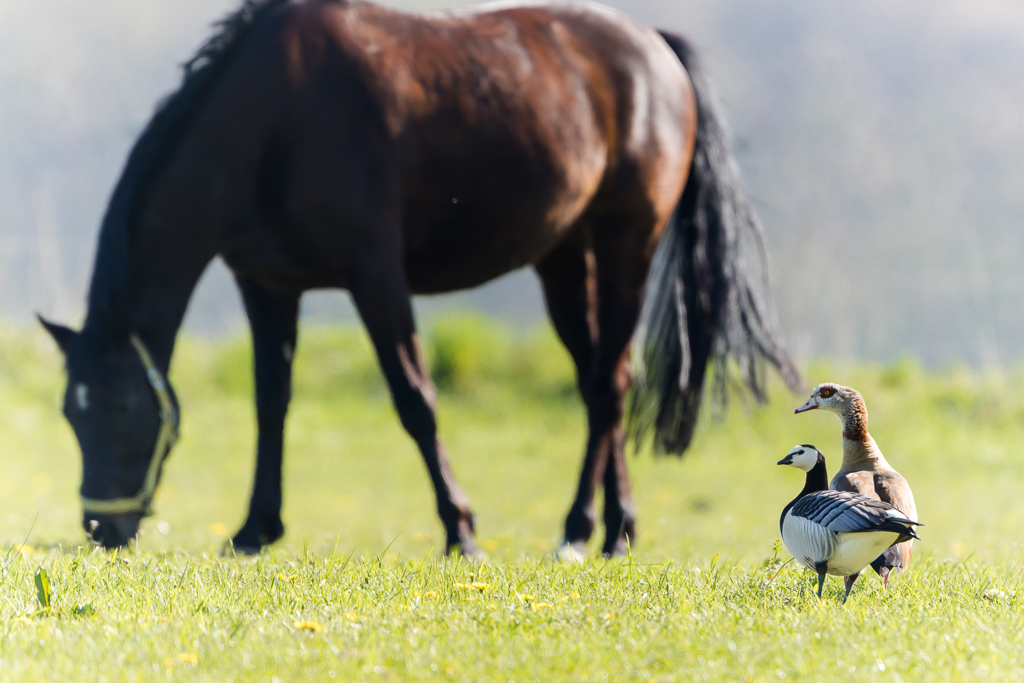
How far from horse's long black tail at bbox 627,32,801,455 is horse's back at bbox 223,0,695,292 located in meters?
0.30

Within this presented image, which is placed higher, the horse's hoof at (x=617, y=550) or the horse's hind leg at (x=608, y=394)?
the horse's hind leg at (x=608, y=394)

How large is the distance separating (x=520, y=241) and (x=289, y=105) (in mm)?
1223

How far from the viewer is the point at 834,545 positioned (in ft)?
7.49

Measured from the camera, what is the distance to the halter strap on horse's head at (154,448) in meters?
3.74

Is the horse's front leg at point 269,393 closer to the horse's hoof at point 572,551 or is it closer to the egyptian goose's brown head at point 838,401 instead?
the horse's hoof at point 572,551

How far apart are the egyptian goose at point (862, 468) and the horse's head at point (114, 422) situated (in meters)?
2.61

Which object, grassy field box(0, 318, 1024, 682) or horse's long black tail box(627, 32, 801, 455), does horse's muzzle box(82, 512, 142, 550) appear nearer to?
grassy field box(0, 318, 1024, 682)

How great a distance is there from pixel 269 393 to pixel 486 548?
1.36 meters

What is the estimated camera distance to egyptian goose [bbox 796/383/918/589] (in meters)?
2.43

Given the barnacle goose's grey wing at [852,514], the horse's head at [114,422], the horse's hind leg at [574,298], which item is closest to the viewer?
the barnacle goose's grey wing at [852,514]

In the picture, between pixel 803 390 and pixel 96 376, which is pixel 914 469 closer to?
pixel 803 390

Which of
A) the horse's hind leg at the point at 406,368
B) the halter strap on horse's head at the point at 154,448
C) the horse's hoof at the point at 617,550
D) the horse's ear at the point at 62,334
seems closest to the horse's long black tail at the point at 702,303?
the horse's hoof at the point at 617,550

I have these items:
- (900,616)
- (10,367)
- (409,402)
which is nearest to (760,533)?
(409,402)

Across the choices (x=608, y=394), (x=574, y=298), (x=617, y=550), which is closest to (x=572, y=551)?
(x=617, y=550)
